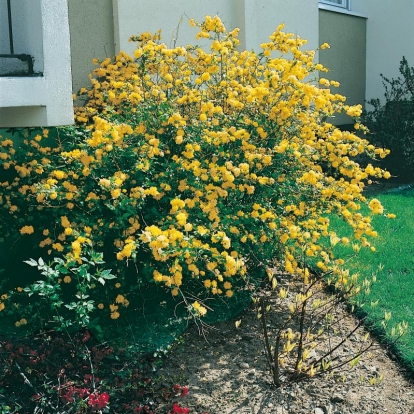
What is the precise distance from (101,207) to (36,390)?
118cm

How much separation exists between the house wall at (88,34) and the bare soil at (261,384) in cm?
286

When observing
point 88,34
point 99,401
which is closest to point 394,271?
point 99,401

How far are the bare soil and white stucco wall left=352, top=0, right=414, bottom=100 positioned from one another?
7.98 metres

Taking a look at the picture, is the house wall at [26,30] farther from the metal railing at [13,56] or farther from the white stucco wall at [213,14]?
the white stucco wall at [213,14]

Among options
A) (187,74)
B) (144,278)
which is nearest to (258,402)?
(144,278)

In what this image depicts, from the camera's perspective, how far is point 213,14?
732 cm

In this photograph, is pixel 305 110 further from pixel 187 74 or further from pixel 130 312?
pixel 130 312

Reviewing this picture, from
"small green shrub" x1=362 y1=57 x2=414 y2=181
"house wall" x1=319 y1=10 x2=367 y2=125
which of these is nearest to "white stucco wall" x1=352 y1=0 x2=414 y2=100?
"house wall" x1=319 y1=10 x2=367 y2=125

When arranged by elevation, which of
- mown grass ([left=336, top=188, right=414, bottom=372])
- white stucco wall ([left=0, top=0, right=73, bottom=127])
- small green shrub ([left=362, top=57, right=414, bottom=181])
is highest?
white stucco wall ([left=0, top=0, right=73, bottom=127])

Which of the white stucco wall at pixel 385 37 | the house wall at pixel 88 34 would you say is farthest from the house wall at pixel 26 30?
the white stucco wall at pixel 385 37

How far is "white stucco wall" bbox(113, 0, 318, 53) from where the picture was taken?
20.6ft

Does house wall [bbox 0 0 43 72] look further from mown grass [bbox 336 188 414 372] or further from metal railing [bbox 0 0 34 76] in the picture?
mown grass [bbox 336 188 414 372]

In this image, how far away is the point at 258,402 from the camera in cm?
366

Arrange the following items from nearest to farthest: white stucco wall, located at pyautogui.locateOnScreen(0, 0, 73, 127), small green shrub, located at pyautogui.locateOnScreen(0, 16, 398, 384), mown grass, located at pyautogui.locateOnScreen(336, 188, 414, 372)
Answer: small green shrub, located at pyautogui.locateOnScreen(0, 16, 398, 384) → white stucco wall, located at pyautogui.locateOnScreen(0, 0, 73, 127) → mown grass, located at pyautogui.locateOnScreen(336, 188, 414, 372)
